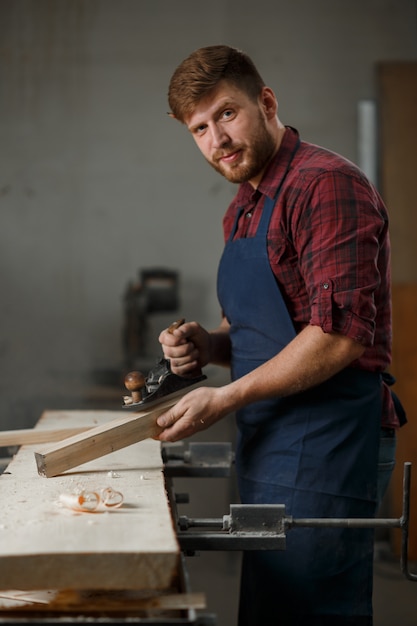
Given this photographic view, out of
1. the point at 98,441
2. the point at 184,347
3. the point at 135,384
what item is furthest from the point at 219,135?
the point at 98,441

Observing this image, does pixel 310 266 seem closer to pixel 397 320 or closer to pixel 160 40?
pixel 397 320

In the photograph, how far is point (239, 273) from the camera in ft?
6.23

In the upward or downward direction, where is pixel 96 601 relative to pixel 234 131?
downward

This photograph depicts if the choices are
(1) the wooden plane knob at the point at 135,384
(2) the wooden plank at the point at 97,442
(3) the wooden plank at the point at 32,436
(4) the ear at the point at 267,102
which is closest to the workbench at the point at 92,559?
(2) the wooden plank at the point at 97,442

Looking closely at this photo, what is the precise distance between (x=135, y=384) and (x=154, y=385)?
77mm

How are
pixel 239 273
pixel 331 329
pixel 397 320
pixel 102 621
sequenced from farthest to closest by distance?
pixel 397 320
pixel 239 273
pixel 331 329
pixel 102 621

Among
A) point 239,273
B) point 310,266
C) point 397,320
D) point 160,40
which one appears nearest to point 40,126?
point 160,40

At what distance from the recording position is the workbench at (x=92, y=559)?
A: 108 centimetres

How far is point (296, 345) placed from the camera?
1.65m

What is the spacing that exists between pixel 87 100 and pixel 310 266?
2.64 meters

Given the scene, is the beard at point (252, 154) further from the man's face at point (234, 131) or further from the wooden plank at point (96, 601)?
the wooden plank at point (96, 601)

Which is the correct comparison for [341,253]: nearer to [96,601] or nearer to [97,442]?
[97,442]

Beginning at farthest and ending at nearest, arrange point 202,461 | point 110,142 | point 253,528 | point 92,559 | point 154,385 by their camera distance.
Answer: point 110,142 < point 202,461 < point 154,385 < point 253,528 < point 92,559

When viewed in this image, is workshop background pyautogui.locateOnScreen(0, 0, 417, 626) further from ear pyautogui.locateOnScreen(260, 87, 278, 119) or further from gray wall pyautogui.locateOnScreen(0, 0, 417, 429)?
ear pyautogui.locateOnScreen(260, 87, 278, 119)
